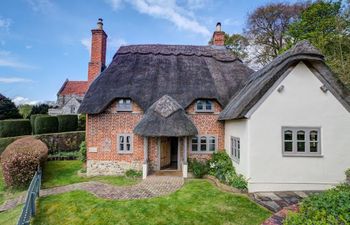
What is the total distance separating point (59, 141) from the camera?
18.5 meters

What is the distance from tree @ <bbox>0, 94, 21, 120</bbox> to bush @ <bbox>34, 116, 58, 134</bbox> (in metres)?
9.71

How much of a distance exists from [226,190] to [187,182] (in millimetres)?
2030

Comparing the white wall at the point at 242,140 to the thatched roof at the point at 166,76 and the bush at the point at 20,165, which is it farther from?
the bush at the point at 20,165

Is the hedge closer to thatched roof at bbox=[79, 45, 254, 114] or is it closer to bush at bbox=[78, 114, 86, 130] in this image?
bush at bbox=[78, 114, 86, 130]

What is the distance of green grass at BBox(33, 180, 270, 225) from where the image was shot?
22.5 ft

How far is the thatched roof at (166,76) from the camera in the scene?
12.4m

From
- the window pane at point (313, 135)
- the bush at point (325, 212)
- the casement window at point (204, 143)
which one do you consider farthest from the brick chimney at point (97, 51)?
the bush at point (325, 212)

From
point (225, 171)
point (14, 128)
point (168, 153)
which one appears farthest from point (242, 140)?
point (14, 128)

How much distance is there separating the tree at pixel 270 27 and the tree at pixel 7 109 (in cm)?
3065

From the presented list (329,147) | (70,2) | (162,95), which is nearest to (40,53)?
(70,2)

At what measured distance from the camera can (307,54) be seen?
8695mm

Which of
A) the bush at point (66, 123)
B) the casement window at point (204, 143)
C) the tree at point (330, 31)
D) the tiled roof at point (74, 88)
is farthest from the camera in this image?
the tiled roof at point (74, 88)

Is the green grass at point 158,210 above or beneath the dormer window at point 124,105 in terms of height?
beneath

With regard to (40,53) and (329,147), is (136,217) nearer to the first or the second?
(329,147)
